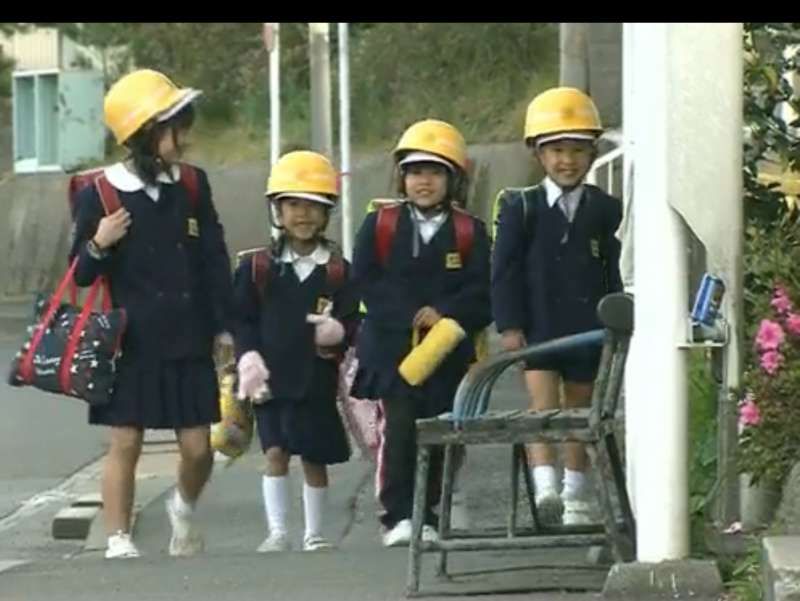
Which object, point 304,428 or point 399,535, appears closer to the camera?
point 399,535

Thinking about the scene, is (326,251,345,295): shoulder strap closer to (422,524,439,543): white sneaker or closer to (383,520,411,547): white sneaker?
(383,520,411,547): white sneaker

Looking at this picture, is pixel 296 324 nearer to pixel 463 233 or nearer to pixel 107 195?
pixel 463 233

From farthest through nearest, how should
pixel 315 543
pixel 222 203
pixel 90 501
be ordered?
1. pixel 222 203
2. pixel 90 501
3. pixel 315 543

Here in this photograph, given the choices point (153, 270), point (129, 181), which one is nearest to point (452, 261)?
point (153, 270)

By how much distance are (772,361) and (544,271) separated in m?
1.66

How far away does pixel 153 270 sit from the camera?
790 centimetres

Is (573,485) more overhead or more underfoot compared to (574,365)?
more underfoot

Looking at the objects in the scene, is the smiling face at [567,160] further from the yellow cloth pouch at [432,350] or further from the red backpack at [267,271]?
the red backpack at [267,271]

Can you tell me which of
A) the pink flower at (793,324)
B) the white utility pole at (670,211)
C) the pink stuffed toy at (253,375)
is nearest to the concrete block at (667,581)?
the white utility pole at (670,211)

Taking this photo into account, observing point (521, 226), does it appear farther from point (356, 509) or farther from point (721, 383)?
point (356, 509)

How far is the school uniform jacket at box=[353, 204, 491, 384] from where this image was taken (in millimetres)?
8062

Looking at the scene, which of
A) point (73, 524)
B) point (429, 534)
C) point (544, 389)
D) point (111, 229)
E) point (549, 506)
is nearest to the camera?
point (429, 534)

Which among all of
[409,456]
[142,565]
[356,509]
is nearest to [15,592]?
[142,565]
